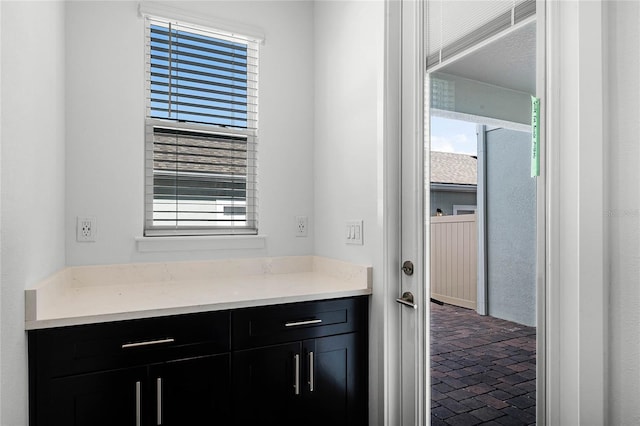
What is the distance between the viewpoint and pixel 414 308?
1.80 meters

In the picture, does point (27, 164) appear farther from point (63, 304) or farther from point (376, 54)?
point (376, 54)

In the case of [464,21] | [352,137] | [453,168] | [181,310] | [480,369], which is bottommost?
[480,369]

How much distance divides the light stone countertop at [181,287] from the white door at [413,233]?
244 mm

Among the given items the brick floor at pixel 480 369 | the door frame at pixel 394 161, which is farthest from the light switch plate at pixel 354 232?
the brick floor at pixel 480 369

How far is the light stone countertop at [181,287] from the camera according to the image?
1.54 m

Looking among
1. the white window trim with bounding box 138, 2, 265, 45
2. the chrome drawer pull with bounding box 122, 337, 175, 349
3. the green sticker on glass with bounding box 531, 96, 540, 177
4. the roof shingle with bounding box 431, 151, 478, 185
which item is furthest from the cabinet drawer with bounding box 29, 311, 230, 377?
the white window trim with bounding box 138, 2, 265, 45

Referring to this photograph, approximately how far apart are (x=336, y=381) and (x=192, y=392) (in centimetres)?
68

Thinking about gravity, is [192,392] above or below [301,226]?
below

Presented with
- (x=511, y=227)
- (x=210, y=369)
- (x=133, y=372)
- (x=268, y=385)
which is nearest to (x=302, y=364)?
(x=268, y=385)

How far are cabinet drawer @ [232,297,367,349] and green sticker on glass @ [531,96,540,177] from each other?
1.06 m

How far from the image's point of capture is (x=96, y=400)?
1.52 meters

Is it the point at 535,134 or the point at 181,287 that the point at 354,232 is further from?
the point at 535,134

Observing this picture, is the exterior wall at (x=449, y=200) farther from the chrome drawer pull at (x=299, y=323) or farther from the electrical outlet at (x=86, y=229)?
the electrical outlet at (x=86, y=229)

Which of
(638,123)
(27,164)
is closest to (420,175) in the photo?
(638,123)
